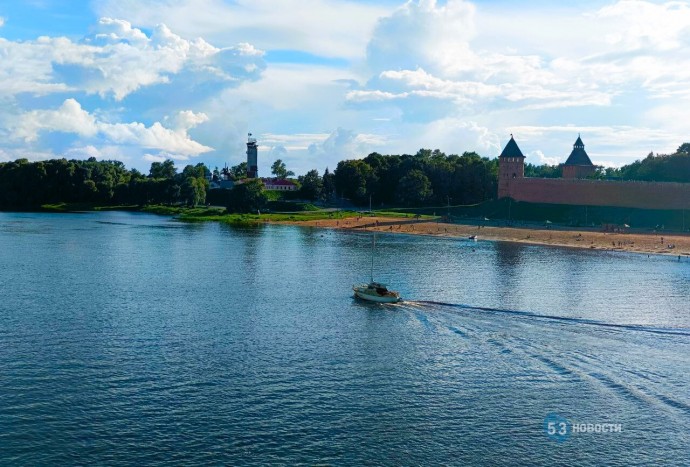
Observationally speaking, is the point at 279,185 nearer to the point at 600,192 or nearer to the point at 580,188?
the point at 580,188

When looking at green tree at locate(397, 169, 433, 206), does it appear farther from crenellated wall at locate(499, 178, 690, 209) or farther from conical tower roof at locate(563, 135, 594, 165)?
conical tower roof at locate(563, 135, 594, 165)

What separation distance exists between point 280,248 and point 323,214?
46.1 metres

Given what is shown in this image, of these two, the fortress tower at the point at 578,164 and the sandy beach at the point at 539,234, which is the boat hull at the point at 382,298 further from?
the fortress tower at the point at 578,164

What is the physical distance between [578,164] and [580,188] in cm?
1339

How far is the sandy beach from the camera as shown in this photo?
82.2 m

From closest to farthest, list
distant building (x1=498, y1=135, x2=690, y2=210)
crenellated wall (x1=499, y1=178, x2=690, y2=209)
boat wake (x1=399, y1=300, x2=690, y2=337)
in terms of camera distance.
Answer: boat wake (x1=399, y1=300, x2=690, y2=337), crenellated wall (x1=499, y1=178, x2=690, y2=209), distant building (x1=498, y1=135, x2=690, y2=210)

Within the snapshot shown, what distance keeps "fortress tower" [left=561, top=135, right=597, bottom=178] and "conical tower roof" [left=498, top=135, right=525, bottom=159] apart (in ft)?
34.5

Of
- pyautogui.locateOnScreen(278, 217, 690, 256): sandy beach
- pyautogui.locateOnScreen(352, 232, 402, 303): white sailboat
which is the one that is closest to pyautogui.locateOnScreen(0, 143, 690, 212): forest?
pyautogui.locateOnScreen(278, 217, 690, 256): sandy beach

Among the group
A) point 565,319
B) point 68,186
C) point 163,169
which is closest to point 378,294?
point 565,319

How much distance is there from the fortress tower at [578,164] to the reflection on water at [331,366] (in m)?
68.8

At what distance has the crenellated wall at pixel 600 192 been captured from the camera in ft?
336

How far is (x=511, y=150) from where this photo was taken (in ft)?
391

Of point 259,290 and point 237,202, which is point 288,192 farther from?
point 259,290

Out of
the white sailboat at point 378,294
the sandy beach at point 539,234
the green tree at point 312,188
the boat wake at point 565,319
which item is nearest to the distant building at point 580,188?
the sandy beach at point 539,234
